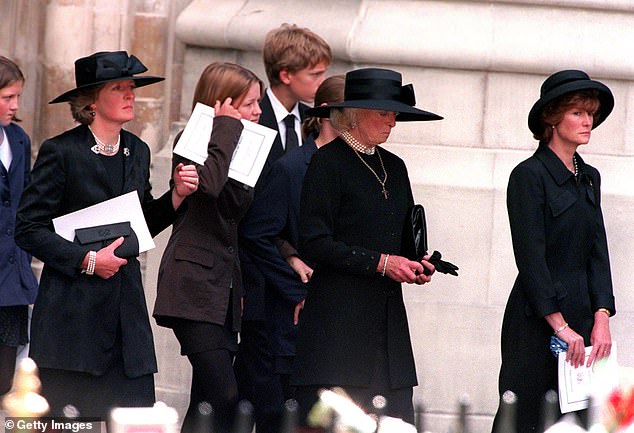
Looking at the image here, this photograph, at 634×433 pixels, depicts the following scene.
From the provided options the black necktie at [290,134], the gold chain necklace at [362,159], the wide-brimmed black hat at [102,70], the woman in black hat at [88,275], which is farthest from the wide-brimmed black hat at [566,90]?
the wide-brimmed black hat at [102,70]

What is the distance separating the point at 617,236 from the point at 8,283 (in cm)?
302

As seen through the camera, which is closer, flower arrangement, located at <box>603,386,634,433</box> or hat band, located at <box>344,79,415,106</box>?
flower arrangement, located at <box>603,386,634,433</box>

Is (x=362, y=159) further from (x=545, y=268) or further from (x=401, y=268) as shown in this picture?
(x=545, y=268)

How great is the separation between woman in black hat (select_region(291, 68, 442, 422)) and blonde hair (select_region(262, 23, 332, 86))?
1.03 metres

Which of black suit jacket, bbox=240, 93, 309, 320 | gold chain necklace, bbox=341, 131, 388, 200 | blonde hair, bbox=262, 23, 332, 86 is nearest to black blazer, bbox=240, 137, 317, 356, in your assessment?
black suit jacket, bbox=240, 93, 309, 320

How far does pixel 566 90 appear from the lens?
6.01 m

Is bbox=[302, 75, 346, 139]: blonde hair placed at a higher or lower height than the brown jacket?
higher

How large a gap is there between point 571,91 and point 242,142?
1344 mm

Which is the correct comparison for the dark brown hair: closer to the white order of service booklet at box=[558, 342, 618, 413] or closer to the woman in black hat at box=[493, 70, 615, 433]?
the woman in black hat at box=[493, 70, 615, 433]

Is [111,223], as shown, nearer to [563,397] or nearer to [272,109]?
[272,109]

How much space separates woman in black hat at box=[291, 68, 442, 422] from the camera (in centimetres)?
576

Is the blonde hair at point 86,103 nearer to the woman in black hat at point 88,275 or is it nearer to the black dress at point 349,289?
the woman in black hat at point 88,275

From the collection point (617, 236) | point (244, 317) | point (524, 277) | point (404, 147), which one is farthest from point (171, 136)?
point (524, 277)

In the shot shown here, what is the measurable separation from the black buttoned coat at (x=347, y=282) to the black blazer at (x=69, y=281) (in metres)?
0.69
